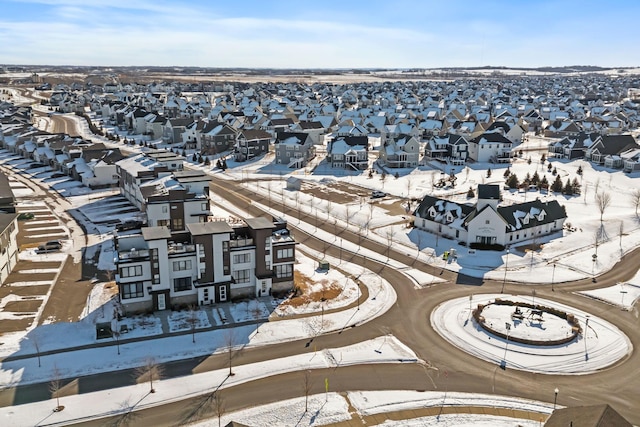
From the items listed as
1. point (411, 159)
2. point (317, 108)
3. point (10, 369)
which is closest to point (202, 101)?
point (317, 108)

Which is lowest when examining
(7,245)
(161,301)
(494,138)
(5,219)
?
(161,301)

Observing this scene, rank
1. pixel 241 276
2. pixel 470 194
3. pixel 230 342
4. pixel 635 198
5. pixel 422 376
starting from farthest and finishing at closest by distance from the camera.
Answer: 1. pixel 470 194
2. pixel 635 198
3. pixel 241 276
4. pixel 230 342
5. pixel 422 376

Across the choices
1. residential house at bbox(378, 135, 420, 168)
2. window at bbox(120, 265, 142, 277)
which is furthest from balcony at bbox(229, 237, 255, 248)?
residential house at bbox(378, 135, 420, 168)

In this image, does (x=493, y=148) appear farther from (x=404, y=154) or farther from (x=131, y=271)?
(x=131, y=271)

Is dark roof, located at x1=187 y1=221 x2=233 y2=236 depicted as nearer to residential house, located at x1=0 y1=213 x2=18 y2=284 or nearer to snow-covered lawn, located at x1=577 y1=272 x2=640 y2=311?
residential house, located at x1=0 y1=213 x2=18 y2=284

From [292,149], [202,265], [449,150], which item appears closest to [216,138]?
[292,149]

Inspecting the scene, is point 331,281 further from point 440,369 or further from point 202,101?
point 202,101
